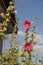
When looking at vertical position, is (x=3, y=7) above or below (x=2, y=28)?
above

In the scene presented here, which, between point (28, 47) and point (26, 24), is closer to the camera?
point (28, 47)

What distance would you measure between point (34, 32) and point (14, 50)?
713mm

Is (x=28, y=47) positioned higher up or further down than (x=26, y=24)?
further down

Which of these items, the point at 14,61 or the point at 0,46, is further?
the point at 0,46

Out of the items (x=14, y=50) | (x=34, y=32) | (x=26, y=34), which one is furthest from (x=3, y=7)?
(x=26, y=34)

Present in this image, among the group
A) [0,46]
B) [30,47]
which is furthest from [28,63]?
[0,46]

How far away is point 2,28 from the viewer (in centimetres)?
278

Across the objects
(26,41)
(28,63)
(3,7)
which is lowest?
(28,63)

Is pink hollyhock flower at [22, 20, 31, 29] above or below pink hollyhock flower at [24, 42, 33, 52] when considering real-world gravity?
above

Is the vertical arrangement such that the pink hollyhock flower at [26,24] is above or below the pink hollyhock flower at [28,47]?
above

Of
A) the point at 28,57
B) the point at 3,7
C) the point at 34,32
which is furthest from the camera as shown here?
the point at 3,7

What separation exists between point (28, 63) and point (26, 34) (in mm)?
441

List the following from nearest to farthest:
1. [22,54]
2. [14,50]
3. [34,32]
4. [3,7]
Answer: [22,54] → [34,32] → [14,50] → [3,7]

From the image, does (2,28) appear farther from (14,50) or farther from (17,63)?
(14,50)
